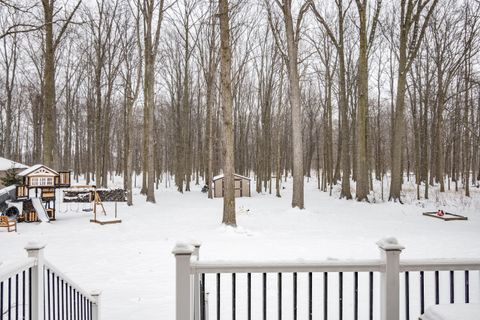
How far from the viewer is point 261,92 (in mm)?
30734

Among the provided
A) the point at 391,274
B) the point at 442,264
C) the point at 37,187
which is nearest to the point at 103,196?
the point at 37,187

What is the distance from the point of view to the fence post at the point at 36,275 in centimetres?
361

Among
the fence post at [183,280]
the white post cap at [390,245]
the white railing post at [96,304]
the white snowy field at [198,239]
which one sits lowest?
the white snowy field at [198,239]

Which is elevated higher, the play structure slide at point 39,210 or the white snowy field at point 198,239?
the play structure slide at point 39,210

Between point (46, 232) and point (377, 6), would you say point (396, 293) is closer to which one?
point (46, 232)

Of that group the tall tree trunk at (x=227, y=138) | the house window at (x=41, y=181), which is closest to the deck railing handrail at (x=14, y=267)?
the tall tree trunk at (x=227, y=138)

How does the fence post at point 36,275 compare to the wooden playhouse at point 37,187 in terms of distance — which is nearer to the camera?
the fence post at point 36,275

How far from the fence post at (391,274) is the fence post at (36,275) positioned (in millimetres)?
3565

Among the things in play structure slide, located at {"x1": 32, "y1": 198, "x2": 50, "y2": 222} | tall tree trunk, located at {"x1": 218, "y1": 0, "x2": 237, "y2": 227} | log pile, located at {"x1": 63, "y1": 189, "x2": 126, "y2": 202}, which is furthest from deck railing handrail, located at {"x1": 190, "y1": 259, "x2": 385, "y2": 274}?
log pile, located at {"x1": 63, "y1": 189, "x2": 126, "y2": 202}

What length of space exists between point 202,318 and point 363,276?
4.55 meters

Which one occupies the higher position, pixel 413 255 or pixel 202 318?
pixel 202 318

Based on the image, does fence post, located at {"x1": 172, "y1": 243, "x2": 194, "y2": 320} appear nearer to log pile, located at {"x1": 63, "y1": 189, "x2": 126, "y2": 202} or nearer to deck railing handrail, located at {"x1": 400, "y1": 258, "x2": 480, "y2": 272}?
deck railing handrail, located at {"x1": 400, "y1": 258, "x2": 480, "y2": 272}

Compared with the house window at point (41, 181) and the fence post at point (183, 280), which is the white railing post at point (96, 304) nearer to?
the fence post at point (183, 280)

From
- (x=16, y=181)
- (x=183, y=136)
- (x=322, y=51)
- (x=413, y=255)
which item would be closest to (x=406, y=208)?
(x=413, y=255)
